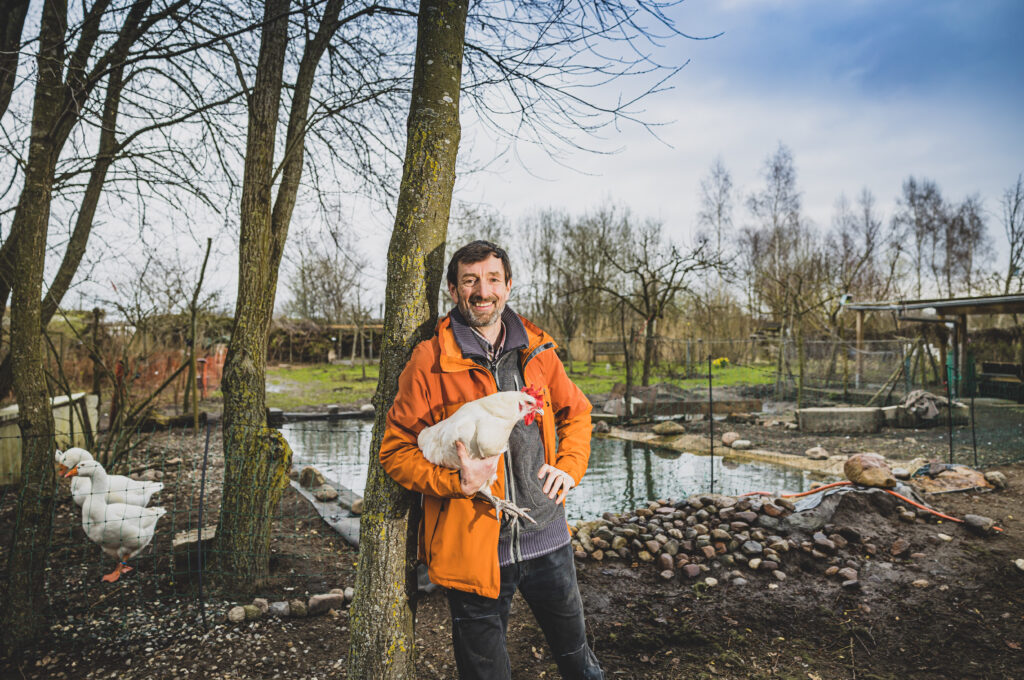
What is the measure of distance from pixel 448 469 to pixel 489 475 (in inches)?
6.1

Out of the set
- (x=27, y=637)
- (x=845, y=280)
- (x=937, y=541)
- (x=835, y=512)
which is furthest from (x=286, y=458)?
(x=845, y=280)

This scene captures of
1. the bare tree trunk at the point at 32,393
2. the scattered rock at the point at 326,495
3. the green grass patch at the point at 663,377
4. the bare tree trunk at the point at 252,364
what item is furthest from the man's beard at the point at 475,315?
the green grass patch at the point at 663,377

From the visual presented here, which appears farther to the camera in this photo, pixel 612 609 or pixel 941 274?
pixel 941 274

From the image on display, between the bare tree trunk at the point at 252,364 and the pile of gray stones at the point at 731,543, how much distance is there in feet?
8.28

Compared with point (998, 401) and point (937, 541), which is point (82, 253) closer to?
point (937, 541)

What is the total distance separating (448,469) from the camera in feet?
6.34

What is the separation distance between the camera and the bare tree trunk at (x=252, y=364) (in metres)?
3.86

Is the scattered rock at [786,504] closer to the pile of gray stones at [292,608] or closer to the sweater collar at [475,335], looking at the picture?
the pile of gray stones at [292,608]

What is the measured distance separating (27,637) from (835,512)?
6.03 metres

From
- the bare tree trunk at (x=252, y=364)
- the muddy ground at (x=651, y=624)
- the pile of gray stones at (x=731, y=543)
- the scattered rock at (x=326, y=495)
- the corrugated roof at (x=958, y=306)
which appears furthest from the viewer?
the corrugated roof at (x=958, y=306)

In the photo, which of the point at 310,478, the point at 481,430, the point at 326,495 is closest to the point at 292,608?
the point at 481,430

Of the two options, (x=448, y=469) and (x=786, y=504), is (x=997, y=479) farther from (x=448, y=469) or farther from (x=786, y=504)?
(x=448, y=469)

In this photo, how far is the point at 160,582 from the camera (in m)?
3.90

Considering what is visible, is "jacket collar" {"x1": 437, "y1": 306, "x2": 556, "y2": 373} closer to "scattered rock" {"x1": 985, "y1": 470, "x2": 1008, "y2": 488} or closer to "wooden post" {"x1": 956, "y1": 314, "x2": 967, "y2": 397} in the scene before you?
"scattered rock" {"x1": 985, "y1": 470, "x2": 1008, "y2": 488}
